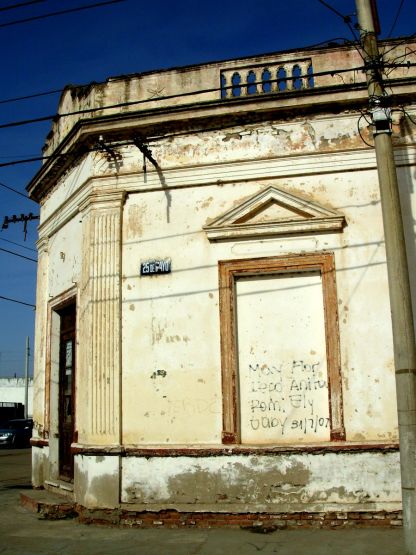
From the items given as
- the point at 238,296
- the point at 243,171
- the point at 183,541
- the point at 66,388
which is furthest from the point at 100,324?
the point at 183,541

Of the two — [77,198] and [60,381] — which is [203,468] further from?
[77,198]

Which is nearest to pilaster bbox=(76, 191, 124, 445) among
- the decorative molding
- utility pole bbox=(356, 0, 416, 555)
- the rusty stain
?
the decorative molding

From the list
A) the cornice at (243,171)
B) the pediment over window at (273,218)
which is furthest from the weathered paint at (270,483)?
the cornice at (243,171)

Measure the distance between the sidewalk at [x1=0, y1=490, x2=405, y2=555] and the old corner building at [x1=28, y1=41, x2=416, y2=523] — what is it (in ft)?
1.29

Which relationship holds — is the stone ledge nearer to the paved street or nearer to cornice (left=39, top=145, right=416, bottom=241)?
the paved street

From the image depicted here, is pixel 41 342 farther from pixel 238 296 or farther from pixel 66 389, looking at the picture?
pixel 238 296

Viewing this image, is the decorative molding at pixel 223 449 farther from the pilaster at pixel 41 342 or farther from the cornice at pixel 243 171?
the cornice at pixel 243 171

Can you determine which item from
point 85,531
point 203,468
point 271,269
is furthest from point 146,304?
point 85,531

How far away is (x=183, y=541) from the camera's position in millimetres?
7125

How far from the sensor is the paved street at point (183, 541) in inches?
261

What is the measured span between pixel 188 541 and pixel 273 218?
4.36 metres

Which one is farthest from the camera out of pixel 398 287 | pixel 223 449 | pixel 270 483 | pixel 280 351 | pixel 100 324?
pixel 100 324

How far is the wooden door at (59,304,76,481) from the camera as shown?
1005 centimetres

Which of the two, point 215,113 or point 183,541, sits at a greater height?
point 215,113
